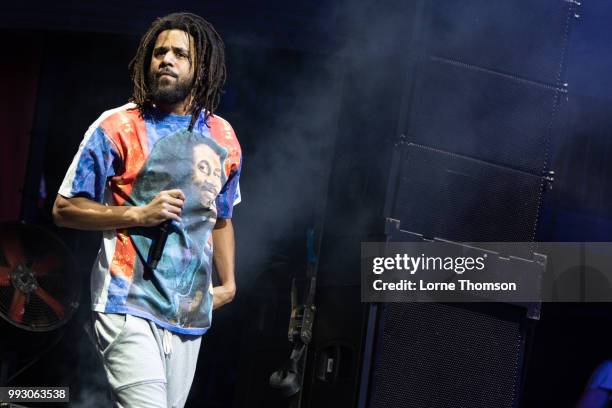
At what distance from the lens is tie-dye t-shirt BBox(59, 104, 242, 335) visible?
2715 mm

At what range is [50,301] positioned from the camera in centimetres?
526

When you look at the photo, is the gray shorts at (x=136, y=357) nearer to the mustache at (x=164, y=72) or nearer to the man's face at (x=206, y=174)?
Result: the man's face at (x=206, y=174)

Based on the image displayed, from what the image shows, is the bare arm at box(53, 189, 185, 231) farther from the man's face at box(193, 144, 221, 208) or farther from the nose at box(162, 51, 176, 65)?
the nose at box(162, 51, 176, 65)

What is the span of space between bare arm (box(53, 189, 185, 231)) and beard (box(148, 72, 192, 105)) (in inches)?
13.2

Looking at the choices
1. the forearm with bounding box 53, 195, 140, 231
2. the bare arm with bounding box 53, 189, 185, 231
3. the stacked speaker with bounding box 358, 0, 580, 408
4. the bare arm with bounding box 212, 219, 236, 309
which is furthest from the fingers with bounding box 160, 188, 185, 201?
the stacked speaker with bounding box 358, 0, 580, 408

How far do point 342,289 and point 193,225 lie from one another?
1.22 metres

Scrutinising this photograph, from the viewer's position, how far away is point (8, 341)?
5.24 meters

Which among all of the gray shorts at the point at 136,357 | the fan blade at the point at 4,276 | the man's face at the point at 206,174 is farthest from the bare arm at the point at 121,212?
the fan blade at the point at 4,276

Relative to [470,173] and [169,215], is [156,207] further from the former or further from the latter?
[470,173]

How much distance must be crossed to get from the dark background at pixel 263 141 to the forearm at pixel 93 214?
1617 millimetres

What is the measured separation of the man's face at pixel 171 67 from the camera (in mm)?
2877

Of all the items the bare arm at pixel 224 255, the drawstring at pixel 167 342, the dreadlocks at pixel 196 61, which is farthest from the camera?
the bare arm at pixel 224 255

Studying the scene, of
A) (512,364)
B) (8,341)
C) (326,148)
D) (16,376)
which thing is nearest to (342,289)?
(512,364)

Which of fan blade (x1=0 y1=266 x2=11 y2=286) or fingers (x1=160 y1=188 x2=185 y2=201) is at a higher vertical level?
fingers (x1=160 y1=188 x2=185 y2=201)
